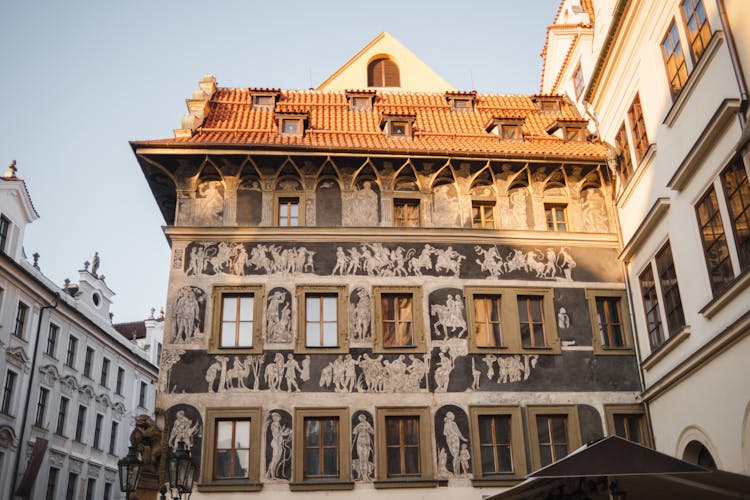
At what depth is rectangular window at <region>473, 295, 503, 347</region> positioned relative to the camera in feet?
56.1

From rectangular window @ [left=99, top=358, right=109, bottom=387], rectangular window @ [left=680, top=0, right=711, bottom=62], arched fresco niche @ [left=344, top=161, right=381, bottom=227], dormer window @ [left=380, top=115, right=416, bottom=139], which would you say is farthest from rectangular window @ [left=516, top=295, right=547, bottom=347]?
rectangular window @ [left=99, top=358, right=109, bottom=387]

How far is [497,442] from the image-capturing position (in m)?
16.2

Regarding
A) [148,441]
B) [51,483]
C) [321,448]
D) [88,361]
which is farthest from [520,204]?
[88,361]

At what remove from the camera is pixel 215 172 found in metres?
18.1

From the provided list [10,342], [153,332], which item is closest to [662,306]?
[10,342]

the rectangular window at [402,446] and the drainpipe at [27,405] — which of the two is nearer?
the rectangular window at [402,446]

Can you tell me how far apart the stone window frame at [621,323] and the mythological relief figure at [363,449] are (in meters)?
5.36

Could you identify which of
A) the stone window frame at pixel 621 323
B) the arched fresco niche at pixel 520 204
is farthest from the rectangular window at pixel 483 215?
the stone window frame at pixel 621 323

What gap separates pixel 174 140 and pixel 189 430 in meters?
6.61

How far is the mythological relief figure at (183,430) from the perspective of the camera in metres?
15.6

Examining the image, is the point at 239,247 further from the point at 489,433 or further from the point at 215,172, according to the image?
the point at 489,433

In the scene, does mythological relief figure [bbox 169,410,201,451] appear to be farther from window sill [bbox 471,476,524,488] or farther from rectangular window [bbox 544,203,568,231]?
rectangular window [bbox 544,203,568,231]

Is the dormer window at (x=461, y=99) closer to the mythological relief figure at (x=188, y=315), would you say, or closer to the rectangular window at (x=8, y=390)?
the mythological relief figure at (x=188, y=315)

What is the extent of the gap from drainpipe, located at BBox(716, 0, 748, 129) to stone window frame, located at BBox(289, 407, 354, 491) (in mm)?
9314
